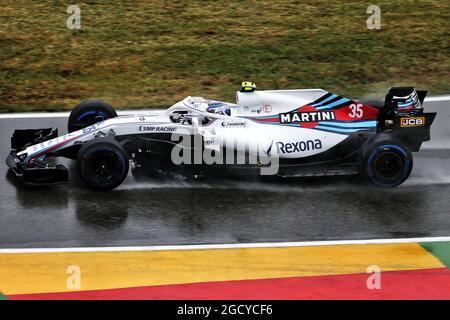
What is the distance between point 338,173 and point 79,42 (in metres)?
6.73

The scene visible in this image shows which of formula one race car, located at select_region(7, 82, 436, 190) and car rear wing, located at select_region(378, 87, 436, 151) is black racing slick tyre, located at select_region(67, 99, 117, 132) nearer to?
formula one race car, located at select_region(7, 82, 436, 190)

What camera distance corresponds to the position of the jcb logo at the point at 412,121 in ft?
35.0

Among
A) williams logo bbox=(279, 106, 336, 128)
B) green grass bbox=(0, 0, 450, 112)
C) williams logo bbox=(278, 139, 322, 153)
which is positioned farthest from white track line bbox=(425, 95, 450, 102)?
williams logo bbox=(278, 139, 322, 153)

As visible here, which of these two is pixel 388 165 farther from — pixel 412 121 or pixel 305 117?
pixel 305 117

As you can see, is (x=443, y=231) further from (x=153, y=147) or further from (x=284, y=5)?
(x=284, y=5)

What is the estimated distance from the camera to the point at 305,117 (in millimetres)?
10602

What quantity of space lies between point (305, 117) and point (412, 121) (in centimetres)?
122

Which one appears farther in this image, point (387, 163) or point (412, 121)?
point (412, 121)

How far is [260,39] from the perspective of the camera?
1571cm

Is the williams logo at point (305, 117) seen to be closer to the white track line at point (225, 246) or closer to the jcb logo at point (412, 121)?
the jcb logo at point (412, 121)

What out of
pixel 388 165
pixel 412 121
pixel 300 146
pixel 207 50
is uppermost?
pixel 207 50

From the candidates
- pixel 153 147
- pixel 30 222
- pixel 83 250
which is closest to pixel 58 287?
pixel 83 250

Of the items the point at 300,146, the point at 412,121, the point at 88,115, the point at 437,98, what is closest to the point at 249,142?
the point at 300,146

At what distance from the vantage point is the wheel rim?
1025cm
